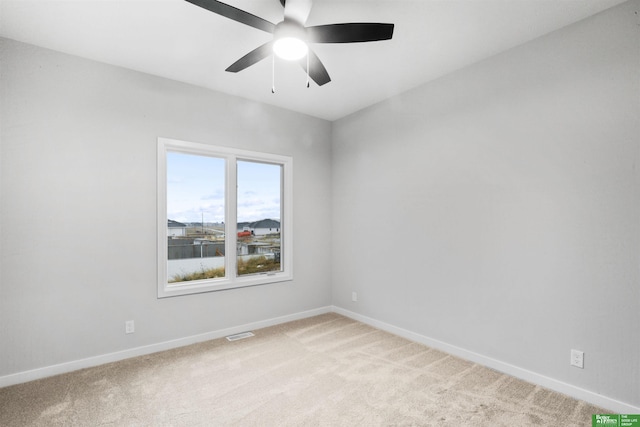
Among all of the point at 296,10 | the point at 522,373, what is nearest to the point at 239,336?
the point at 522,373

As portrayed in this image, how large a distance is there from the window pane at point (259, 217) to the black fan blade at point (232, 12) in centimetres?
203

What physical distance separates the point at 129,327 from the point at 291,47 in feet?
9.47

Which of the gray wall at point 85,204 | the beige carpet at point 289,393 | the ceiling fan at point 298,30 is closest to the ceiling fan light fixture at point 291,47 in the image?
the ceiling fan at point 298,30

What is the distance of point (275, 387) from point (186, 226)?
6.40 feet

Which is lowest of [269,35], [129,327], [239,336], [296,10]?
[239,336]

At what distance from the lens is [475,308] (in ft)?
9.41

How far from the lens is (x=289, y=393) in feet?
7.70

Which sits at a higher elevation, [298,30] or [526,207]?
[298,30]

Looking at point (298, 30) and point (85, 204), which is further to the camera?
point (85, 204)

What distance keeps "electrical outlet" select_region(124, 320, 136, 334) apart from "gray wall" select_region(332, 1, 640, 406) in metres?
2.64

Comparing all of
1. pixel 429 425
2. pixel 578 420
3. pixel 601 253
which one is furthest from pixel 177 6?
pixel 578 420

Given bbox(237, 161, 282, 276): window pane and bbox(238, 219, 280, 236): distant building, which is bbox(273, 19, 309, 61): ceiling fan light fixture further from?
bbox(238, 219, 280, 236): distant building

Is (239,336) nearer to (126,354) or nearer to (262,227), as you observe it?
(126,354)

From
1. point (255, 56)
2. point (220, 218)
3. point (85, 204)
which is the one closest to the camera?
point (255, 56)
